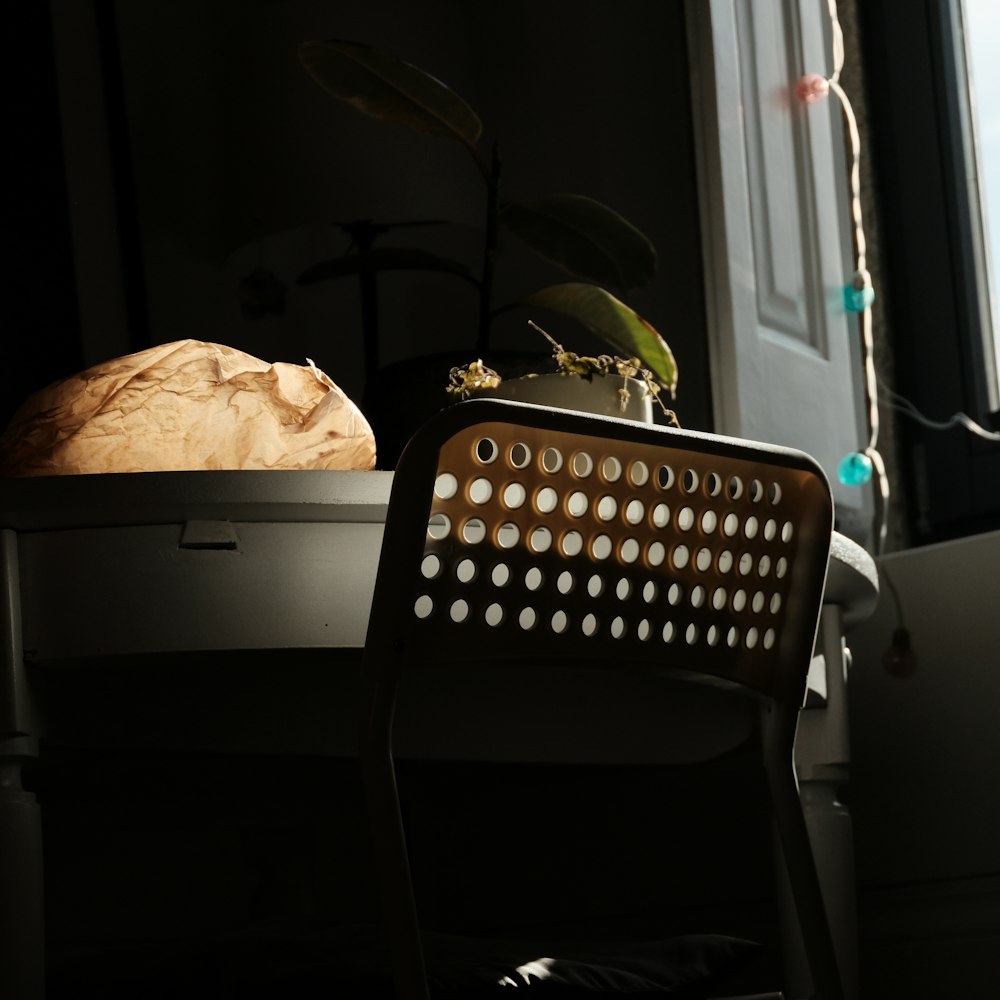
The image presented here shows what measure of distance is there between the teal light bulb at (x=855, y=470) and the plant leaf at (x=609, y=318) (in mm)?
335

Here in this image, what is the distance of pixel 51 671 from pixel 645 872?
90 cm

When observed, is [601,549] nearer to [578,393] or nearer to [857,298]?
[578,393]

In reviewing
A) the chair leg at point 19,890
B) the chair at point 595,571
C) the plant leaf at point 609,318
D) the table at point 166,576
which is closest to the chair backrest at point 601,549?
the chair at point 595,571

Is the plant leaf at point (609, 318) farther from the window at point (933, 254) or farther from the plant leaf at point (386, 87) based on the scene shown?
the window at point (933, 254)

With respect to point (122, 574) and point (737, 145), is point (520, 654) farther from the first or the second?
point (737, 145)

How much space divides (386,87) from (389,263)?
0.85 ft

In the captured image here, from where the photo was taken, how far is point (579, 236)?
1658 millimetres

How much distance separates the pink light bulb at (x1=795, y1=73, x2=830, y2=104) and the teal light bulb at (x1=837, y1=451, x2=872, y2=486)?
1.68 ft

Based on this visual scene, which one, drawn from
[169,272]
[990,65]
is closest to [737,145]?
[990,65]

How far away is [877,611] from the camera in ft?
5.57

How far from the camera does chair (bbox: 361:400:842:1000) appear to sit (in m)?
0.81

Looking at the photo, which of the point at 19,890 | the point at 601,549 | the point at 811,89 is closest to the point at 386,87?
the point at 811,89

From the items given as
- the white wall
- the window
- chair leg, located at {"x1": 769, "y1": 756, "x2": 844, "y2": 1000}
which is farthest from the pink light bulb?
chair leg, located at {"x1": 769, "y1": 756, "x2": 844, "y2": 1000}

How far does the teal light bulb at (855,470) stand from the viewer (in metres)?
1.76
